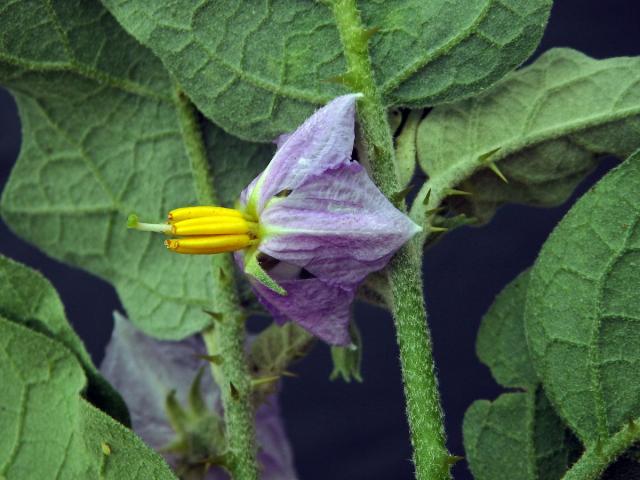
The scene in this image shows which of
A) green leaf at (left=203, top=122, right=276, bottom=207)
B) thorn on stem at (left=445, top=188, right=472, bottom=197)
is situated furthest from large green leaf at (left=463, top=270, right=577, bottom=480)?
green leaf at (left=203, top=122, right=276, bottom=207)

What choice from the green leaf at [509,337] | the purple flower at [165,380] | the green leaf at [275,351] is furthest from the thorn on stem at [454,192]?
the purple flower at [165,380]

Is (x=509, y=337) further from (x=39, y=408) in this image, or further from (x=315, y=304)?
(x=39, y=408)

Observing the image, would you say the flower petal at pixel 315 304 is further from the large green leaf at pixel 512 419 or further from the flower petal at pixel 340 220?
the large green leaf at pixel 512 419

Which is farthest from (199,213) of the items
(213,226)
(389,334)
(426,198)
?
(389,334)

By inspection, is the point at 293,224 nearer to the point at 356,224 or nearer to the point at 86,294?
the point at 356,224

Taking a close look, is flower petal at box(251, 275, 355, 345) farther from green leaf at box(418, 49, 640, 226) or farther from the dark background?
the dark background


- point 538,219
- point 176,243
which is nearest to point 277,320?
point 176,243
